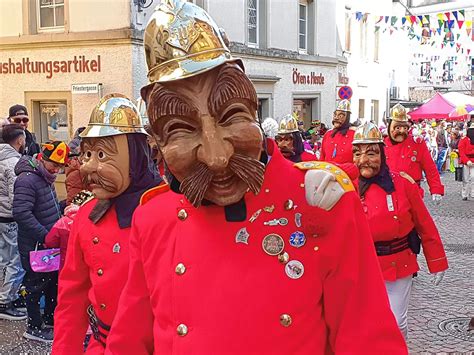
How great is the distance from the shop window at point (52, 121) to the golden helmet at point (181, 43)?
12121 mm

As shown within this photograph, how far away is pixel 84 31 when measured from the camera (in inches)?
511

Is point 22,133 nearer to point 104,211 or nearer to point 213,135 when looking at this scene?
point 104,211

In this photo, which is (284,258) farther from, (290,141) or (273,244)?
(290,141)

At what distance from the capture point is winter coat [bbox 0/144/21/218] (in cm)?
635

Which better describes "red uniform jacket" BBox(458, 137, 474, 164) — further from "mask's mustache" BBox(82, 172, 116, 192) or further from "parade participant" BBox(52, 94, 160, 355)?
"mask's mustache" BBox(82, 172, 116, 192)

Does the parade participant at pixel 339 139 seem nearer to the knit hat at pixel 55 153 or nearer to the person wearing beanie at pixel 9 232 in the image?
the person wearing beanie at pixel 9 232

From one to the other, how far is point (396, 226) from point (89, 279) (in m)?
2.35

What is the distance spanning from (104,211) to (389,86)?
91.6 ft

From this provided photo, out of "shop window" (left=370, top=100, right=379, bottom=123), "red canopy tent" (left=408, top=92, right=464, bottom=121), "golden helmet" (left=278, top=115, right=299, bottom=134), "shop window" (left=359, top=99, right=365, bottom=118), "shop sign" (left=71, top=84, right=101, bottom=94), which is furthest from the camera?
"shop window" (left=370, top=100, right=379, bottom=123)

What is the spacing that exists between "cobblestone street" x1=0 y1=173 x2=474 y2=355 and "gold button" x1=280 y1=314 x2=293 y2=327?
3.93 meters

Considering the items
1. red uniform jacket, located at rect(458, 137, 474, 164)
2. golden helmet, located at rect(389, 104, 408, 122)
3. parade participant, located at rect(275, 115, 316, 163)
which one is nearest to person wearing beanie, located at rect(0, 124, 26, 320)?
parade participant, located at rect(275, 115, 316, 163)

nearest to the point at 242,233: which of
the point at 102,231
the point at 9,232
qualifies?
the point at 102,231

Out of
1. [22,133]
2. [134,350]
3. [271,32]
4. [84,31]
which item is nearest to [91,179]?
[134,350]

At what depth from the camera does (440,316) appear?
20.7 feet
